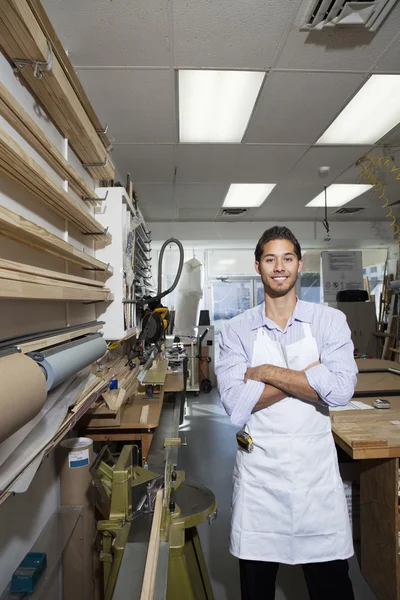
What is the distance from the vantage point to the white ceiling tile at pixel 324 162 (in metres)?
3.23

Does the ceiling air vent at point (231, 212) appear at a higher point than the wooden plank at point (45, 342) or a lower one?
higher

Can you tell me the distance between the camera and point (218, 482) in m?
3.00

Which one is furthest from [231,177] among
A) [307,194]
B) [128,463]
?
[128,463]

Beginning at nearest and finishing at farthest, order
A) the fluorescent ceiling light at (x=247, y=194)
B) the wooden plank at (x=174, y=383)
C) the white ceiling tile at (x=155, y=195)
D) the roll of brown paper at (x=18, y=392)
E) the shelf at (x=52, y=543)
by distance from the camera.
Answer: the roll of brown paper at (x=18, y=392)
the shelf at (x=52, y=543)
the wooden plank at (x=174, y=383)
the white ceiling tile at (x=155, y=195)
the fluorescent ceiling light at (x=247, y=194)

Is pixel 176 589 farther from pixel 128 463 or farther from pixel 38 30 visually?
pixel 38 30

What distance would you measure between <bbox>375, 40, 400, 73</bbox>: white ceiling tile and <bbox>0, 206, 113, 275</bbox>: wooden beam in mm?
1977

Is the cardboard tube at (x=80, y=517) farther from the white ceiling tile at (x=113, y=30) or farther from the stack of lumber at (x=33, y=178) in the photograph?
the white ceiling tile at (x=113, y=30)

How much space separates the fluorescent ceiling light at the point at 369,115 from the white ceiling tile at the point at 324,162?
0.47ft

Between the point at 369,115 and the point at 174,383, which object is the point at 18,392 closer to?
the point at 174,383

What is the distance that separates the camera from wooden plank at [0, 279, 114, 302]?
2.54 feet

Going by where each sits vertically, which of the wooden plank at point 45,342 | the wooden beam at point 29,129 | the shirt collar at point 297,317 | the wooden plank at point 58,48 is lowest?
the wooden plank at point 45,342

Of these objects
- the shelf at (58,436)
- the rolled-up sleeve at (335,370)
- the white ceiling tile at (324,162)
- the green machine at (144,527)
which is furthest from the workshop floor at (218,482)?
the white ceiling tile at (324,162)

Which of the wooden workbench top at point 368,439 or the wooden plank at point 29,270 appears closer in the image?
the wooden plank at point 29,270

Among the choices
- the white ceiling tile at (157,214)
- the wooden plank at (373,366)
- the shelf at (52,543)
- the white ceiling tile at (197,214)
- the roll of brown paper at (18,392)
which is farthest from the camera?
the white ceiling tile at (197,214)
